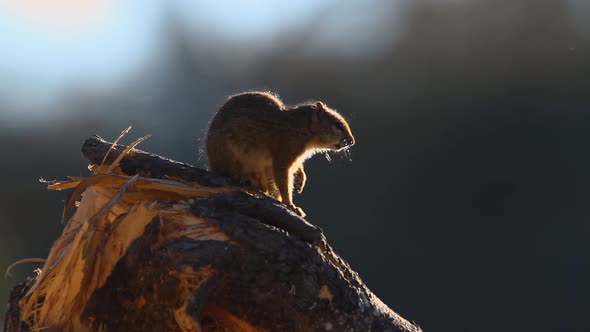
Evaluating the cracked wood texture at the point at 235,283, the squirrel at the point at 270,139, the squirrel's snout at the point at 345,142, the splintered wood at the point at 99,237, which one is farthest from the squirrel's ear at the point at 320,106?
the cracked wood texture at the point at 235,283

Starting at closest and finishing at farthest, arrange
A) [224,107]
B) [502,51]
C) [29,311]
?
[29,311], [224,107], [502,51]

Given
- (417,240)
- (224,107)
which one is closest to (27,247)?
Answer: (417,240)

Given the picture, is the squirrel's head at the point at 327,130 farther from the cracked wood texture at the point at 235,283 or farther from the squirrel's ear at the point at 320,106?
the cracked wood texture at the point at 235,283

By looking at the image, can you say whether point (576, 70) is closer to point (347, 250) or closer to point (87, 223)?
point (347, 250)

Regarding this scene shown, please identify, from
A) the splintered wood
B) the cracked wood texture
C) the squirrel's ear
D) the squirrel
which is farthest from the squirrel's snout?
the cracked wood texture

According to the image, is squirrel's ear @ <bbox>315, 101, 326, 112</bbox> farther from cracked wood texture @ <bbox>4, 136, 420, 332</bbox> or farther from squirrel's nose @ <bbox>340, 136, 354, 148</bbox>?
cracked wood texture @ <bbox>4, 136, 420, 332</bbox>

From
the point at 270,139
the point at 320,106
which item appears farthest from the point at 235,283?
the point at 320,106

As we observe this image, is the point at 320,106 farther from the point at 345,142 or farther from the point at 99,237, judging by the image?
the point at 99,237
